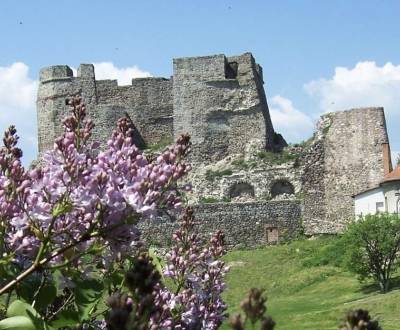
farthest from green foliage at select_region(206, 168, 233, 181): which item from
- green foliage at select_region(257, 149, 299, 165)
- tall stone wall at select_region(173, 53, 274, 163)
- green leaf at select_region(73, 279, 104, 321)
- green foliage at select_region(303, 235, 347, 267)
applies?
green leaf at select_region(73, 279, 104, 321)

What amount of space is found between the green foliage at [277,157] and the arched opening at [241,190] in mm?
1693

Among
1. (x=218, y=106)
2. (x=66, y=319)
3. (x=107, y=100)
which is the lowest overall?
(x=66, y=319)

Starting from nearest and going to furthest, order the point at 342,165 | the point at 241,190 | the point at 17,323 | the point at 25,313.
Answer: the point at 17,323 → the point at 25,313 → the point at 342,165 → the point at 241,190

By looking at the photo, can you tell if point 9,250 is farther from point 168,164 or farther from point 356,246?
point 356,246

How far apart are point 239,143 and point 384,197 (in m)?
11.6

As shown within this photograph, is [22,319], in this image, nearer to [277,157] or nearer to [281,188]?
[281,188]

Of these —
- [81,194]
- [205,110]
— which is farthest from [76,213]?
[205,110]

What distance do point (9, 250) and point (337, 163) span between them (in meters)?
38.3

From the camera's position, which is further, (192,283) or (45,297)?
(192,283)

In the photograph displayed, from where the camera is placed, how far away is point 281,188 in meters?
43.9

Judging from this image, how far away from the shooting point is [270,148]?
46000mm

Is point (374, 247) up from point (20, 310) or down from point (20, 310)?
up

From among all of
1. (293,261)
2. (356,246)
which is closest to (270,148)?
(293,261)

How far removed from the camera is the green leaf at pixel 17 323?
3131 millimetres
